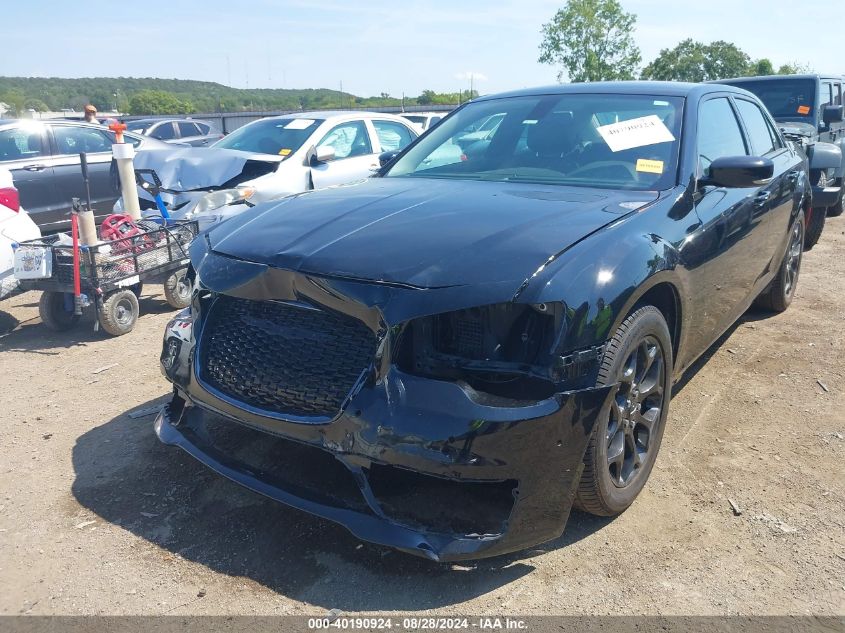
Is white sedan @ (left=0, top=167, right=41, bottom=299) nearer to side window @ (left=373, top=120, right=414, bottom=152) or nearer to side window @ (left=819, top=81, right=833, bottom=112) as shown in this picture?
side window @ (left=373, top=120, right=414, bottom=152)

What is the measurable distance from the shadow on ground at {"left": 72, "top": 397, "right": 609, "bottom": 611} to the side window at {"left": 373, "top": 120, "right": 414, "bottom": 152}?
609 cm

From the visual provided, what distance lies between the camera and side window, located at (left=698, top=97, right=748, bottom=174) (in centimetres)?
359

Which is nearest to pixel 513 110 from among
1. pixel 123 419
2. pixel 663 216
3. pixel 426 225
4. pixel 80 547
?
pixel 663 216

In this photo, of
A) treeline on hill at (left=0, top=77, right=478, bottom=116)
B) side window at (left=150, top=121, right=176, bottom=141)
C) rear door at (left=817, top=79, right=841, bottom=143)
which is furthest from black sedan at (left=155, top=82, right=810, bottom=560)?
treeline on hill at (left=0, top=77, right=478, bottom=116)

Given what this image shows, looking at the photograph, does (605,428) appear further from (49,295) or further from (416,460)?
(49,295)

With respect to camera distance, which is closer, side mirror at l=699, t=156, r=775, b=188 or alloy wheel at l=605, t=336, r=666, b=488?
alloy wheel at l=605, t=336, r=666, b=488

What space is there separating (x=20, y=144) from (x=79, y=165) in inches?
27.0

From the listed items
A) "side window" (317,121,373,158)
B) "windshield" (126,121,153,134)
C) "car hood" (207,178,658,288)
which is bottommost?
"car hood" (207,178,658,288)

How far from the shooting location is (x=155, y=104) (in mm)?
61031

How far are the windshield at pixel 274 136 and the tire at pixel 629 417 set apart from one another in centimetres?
551

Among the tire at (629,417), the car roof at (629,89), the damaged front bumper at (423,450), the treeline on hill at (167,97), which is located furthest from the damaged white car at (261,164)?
the treeline on hill at (167,97)

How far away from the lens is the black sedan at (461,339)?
7.47 feet

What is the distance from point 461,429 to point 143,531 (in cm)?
147

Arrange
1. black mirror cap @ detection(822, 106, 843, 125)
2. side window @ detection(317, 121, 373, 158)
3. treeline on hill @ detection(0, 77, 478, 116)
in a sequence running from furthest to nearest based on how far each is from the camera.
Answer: treeline on hill @ detection(0, 77, 478, 116), black mirror cap @ detection(822, 106, 843, 125), side window @ detection(317, 121, 373, 158)
